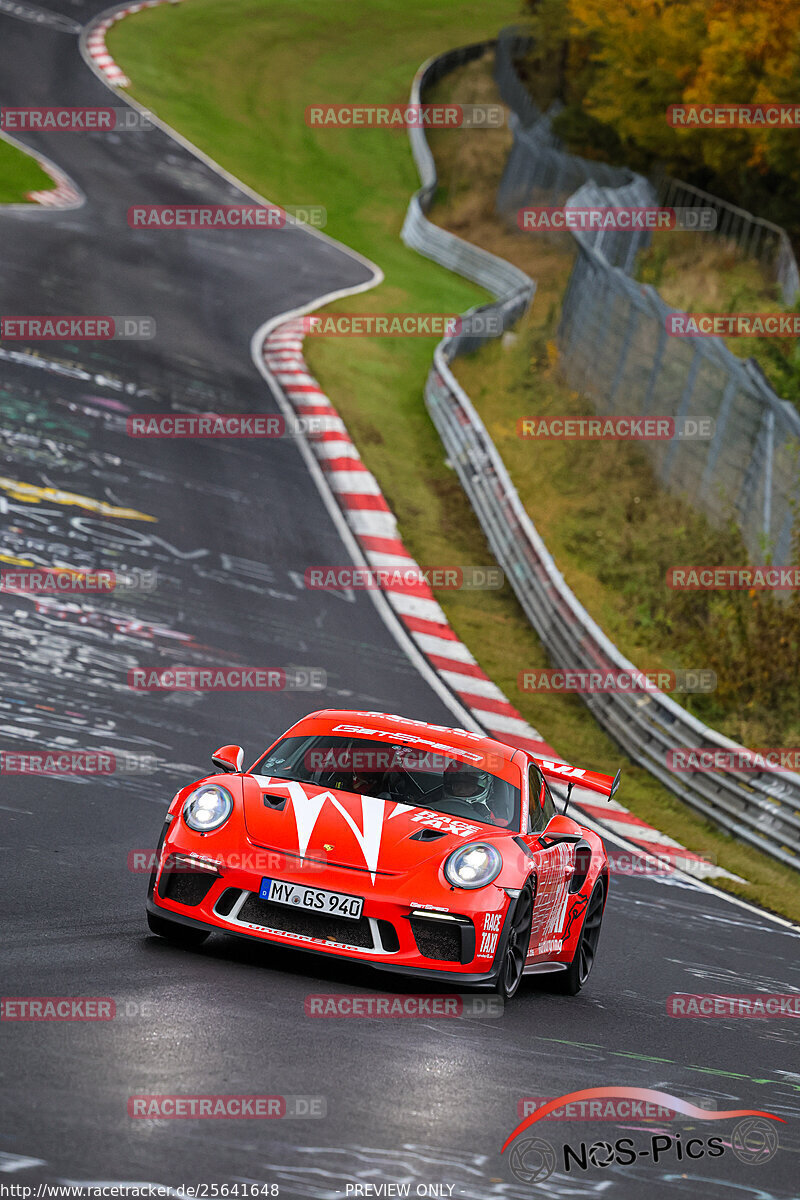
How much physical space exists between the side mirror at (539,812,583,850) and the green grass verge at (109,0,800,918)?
4.37 metres

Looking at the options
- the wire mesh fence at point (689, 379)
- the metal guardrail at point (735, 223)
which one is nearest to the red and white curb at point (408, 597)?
the wire mesh fence at point (689, 379)

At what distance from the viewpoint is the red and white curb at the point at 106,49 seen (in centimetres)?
4434

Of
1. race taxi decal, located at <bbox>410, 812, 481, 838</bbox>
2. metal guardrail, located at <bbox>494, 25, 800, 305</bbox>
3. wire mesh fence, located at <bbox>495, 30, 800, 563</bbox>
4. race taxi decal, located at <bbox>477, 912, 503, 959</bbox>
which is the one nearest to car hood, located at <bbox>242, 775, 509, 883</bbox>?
race taxi decal, located at <bbox>410, 812, 481, 838</bbox>

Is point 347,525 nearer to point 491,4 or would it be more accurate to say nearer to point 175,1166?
point 175,1166

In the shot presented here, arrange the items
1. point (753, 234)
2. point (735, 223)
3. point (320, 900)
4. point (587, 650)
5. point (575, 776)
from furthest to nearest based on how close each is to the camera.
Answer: point (735, 223) < point (753, 234) < point (587, 650) < point (575, 776) < point (320, 900)

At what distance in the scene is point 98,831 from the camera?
32.9 ft

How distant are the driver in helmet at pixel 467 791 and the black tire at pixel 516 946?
0.57 meters

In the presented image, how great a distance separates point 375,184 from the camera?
1694 inches

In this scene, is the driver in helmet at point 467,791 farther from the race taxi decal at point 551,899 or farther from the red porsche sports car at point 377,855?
the race taxi decal at point 551,899

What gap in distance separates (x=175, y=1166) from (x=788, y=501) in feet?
43.2

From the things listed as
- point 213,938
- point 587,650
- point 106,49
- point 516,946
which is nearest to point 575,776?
point 516,946

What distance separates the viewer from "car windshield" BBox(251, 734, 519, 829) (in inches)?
325

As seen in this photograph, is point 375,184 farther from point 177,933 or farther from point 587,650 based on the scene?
point 177,933

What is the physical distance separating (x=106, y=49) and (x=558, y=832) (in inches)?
1704
